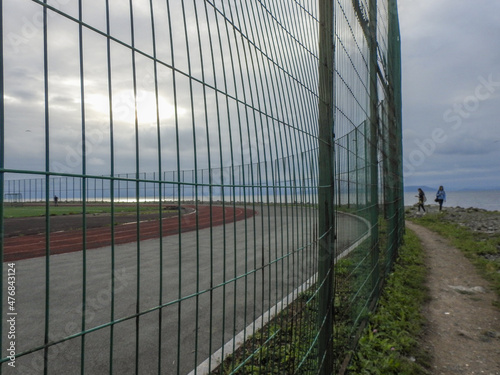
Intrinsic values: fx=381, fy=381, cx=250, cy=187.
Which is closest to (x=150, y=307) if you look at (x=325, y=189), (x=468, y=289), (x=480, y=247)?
(x=325, y=189)

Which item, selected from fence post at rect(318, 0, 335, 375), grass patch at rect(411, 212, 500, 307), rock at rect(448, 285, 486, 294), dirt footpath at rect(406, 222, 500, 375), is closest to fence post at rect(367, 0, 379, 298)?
dirt footpath at rect(406, 222, 500, 375)

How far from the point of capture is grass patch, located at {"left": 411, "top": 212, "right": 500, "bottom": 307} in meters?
7.23

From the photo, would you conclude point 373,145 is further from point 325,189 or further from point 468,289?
point 468,289

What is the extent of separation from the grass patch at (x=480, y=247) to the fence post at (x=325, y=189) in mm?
4711

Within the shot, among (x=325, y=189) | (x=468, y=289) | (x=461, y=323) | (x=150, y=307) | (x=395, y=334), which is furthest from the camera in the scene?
(x=468, y=289)

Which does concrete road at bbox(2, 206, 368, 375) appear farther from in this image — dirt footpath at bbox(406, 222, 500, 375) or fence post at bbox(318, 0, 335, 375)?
dirt footpath at bbox(406, 222, 500, 375)

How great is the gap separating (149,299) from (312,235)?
142 inches

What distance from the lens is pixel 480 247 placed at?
31.9 feet

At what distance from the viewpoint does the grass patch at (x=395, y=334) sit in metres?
3.47

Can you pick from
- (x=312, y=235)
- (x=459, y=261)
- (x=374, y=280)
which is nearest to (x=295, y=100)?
(x=312, y=235)

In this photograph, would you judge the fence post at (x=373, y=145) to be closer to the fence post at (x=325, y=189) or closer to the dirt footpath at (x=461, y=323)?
the dirt footpath at (x=461, y=323)

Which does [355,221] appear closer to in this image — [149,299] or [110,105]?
[149,299]

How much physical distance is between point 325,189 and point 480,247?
890cm

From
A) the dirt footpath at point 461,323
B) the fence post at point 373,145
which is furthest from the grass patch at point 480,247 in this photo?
the fence post at point 373,145
